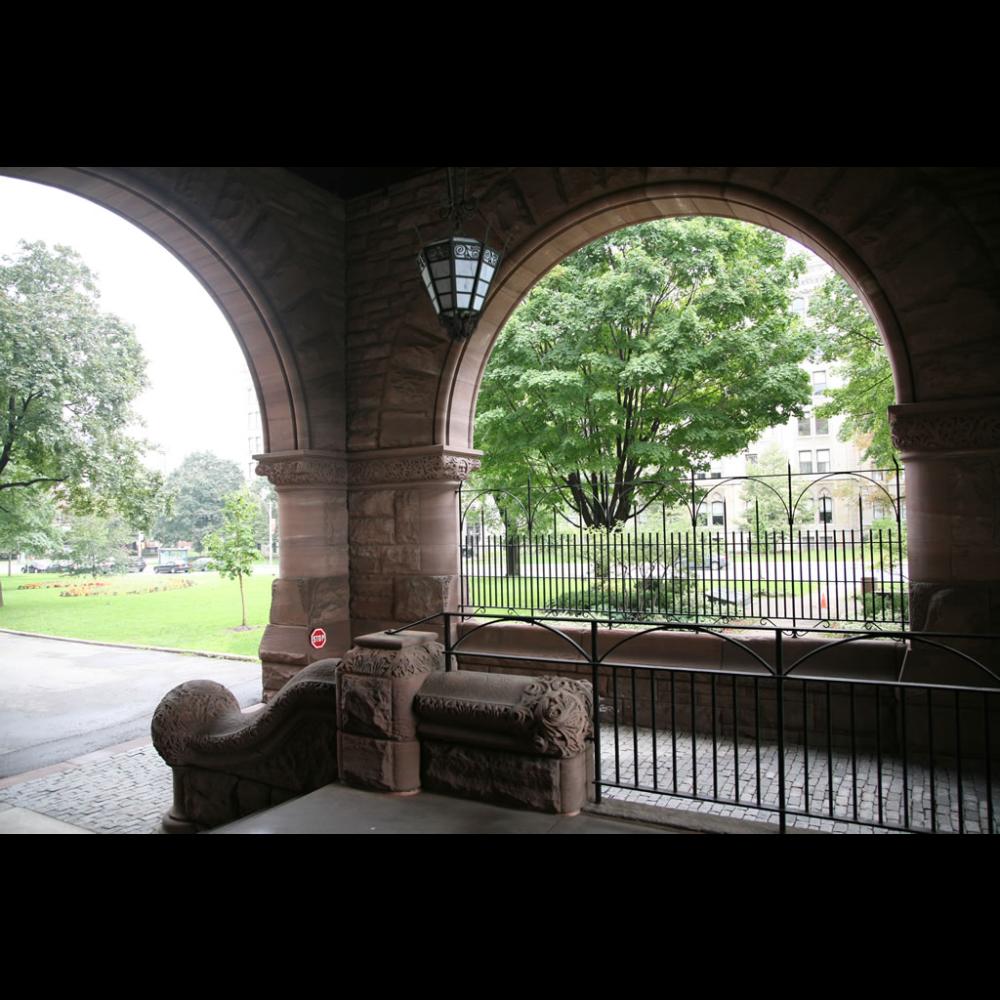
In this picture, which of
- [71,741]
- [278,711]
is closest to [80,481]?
[71,741]

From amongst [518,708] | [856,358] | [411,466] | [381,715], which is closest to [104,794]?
[381,715]

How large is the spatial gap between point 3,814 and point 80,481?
15163 mm

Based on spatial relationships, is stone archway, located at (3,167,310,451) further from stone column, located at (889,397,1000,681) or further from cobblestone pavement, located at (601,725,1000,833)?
stone column, located at (889,397,1000,681)

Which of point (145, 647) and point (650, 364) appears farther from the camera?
point (145, 647)

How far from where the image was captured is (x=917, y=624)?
5.76 metres

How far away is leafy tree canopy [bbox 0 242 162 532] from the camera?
16812mm

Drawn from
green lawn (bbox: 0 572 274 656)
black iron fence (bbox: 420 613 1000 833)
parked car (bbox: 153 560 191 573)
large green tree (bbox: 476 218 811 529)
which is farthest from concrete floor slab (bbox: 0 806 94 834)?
parked car (bbox: 153 560 191 573)

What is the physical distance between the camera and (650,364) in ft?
33.5

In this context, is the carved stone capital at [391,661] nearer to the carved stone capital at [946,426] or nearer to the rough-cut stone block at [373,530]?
the rough-cut stone block at [373,530]

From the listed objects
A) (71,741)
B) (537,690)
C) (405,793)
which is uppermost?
(537,690)

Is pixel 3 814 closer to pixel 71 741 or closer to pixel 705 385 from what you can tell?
pixel 71 741

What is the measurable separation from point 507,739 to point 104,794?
433 centimetres

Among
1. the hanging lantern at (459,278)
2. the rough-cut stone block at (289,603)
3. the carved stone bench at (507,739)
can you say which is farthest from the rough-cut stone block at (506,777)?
the rough-cut stone block at (289,603)

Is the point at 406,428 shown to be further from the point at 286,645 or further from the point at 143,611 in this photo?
the point at 143,611
